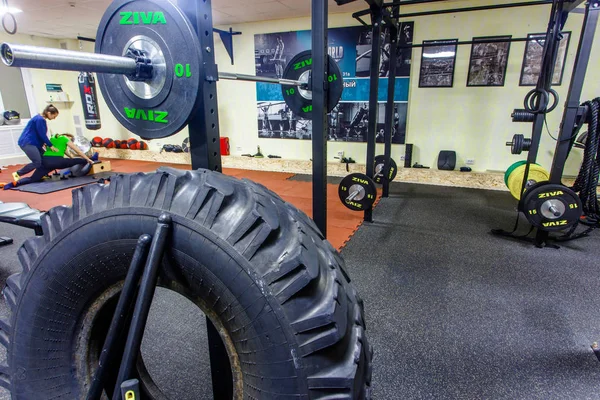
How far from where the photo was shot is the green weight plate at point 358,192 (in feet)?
10.1

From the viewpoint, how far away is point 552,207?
8.32 ft

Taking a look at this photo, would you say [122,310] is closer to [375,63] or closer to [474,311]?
[474,311]

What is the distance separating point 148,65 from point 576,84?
2832mm

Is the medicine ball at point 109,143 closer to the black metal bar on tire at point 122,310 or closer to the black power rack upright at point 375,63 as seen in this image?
the black power rack upright at point 375,63

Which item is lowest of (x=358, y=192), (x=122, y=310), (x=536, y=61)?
(x=358, y=192)

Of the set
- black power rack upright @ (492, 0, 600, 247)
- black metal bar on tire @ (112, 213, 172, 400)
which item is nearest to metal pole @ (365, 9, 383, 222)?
black power rack upright @ (492, 0, 600, 247)

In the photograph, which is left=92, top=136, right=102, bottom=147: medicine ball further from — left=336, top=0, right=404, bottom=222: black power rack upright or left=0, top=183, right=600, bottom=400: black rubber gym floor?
left=336, top=0, right=404, bottom=222: black power rack upright

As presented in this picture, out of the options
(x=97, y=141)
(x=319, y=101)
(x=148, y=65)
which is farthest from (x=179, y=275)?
(x=97, y=141)

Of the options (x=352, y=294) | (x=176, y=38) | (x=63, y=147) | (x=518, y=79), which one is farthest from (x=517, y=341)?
(x=63, y=147)

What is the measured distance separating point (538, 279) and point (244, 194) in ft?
7.64

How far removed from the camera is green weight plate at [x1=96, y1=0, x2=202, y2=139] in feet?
2.37

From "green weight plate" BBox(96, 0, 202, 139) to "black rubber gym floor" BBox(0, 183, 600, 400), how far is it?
1.04 meters

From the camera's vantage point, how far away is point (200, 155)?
0.84 meters

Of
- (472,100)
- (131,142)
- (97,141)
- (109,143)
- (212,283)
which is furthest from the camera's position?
(97,141)
